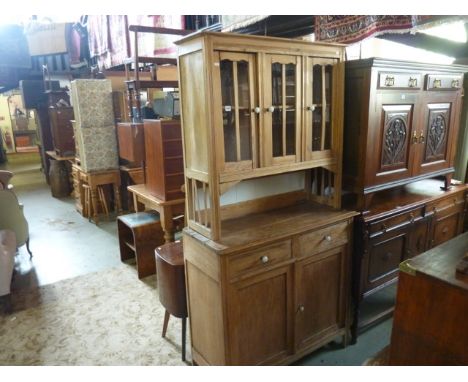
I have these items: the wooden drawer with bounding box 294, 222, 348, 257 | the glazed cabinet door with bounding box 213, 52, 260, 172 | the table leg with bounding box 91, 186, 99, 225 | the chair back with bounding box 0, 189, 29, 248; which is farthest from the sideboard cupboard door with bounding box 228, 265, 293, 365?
the table leg with bounding box 91, 186, 99, 225

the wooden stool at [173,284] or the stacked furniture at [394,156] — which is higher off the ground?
the stacked furniture at [394,156]

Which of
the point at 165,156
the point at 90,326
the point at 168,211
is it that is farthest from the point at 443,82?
the point at 90,326

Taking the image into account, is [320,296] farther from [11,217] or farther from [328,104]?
[11,217]

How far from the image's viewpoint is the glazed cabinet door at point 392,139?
206 centimetres

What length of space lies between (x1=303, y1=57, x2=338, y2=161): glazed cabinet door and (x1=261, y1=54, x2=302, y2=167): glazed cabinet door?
6cm

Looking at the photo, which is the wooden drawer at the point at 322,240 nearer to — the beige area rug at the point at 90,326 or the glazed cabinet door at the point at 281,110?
the glazed cabinet door at the point at 281,110

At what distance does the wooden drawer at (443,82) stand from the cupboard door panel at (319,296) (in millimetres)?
1209

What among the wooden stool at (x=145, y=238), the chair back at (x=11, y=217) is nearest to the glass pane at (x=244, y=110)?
the wooden stool at (x=145, y=238)

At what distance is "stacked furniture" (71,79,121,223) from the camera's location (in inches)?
171

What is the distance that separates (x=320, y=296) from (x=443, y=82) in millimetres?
1613

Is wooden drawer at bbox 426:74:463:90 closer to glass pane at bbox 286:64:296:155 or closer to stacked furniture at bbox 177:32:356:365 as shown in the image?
stacked furniture at bbox 177:32:356:365

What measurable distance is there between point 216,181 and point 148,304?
1596mm
